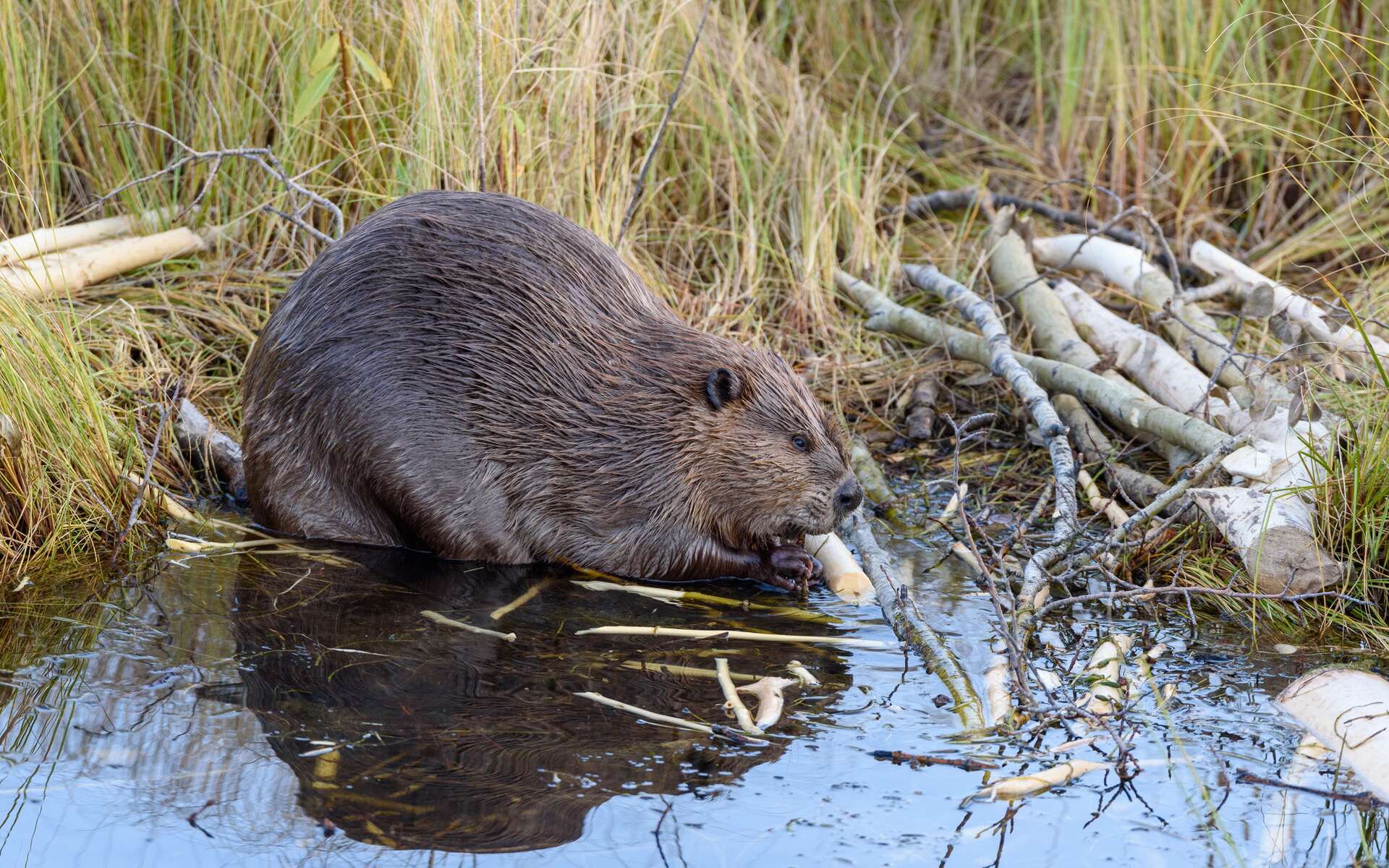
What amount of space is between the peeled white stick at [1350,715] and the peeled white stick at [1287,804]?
0.13 ft

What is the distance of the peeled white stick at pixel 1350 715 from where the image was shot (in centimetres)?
286

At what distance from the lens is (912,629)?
352 centimetres

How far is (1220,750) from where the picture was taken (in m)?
2.97

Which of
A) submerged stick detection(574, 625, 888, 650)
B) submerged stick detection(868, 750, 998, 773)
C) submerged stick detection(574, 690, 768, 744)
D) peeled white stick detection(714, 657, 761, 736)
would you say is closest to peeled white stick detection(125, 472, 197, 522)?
submerged stick detection(574, 625, 888, 650)

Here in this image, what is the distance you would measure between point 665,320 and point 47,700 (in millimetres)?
2019

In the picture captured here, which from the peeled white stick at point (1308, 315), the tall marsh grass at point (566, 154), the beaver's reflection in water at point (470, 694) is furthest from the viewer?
the tall marsh grass at point (566, 154)

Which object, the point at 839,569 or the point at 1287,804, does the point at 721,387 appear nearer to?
the point at 839,569

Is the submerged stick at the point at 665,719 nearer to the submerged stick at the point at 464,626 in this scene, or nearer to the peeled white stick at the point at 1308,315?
the submerged stick at the point at 464,626

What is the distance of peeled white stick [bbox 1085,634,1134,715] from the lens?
10.1 ft

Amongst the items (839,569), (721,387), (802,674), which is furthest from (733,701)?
(721,387)

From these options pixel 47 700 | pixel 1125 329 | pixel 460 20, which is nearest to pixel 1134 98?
pixel 1125 329

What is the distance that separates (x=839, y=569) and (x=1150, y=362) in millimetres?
1631

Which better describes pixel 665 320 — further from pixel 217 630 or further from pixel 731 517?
pixel 217 630

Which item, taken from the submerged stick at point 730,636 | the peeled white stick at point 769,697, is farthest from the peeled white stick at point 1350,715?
the peeled white stick at point 769,697
